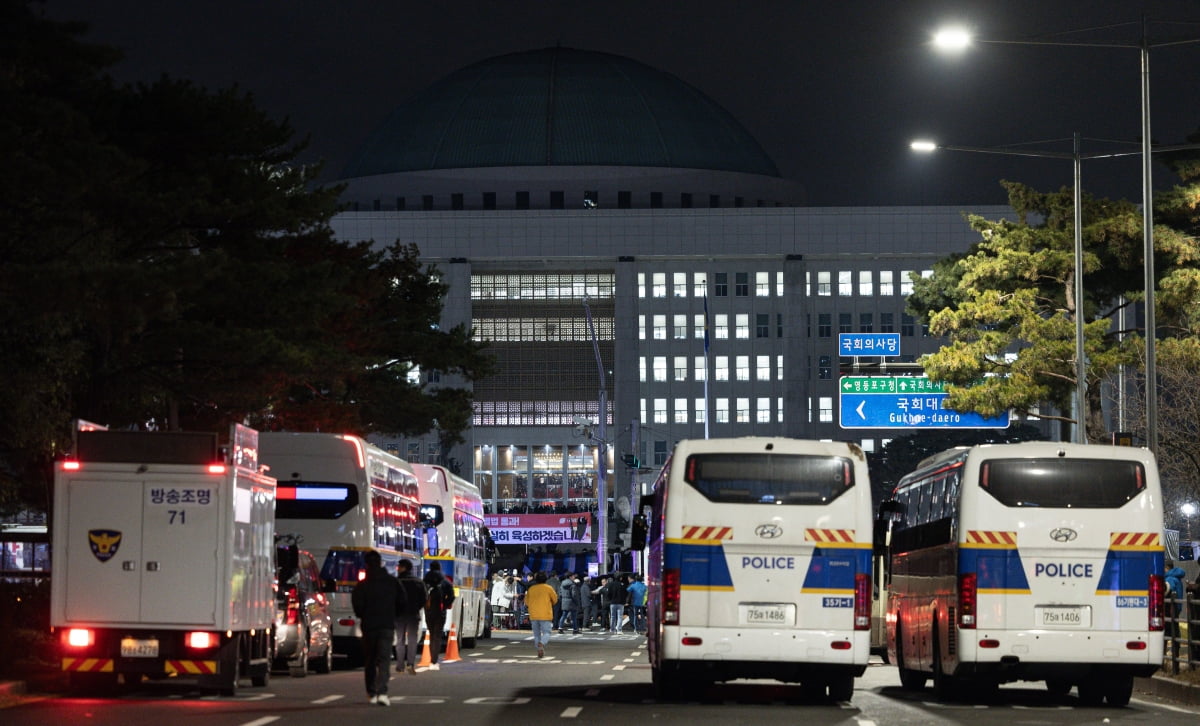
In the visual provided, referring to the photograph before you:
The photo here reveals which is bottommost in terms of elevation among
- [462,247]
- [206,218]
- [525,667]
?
[525,667]

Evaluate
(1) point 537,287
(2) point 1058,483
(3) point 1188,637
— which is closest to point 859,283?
(1) point 537,287

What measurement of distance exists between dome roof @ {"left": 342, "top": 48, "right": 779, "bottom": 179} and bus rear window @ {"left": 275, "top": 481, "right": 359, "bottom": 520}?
505 feet

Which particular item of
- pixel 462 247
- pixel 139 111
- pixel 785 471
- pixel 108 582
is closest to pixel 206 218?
pixel 139 111

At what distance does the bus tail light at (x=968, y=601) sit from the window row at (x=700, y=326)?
148517 mm

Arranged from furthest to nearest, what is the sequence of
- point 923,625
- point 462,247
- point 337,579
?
1. point 462,247
2. point 337,579
3. point 923,625

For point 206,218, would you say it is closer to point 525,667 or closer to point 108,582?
point 525,667

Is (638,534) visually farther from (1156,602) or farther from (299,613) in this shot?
(1156,602)

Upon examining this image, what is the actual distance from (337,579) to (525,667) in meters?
3.57

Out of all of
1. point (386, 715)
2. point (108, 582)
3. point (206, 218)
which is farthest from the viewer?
point (206, 218)

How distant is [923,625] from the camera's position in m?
25.8

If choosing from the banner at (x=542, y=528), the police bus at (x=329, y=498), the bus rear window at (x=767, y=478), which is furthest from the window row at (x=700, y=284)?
the bus rear window at (x=767, y=478)

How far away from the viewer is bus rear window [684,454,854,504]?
22.7 metres

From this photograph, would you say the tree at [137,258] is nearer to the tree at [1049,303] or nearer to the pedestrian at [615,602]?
the pedestrian at [615,602]

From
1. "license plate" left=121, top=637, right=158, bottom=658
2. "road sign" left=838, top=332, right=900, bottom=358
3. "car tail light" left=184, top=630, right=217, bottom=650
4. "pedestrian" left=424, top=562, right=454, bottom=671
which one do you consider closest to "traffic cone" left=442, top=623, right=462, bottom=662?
"pedestrian" left=424, top=562, right=454, bottom=671
